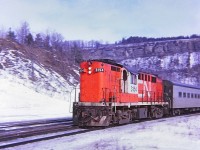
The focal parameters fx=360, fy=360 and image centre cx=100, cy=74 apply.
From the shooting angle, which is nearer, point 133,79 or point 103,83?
point 103,83

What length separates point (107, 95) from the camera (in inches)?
768

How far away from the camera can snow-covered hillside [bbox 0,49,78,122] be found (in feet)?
120

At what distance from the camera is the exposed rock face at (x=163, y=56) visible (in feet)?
468

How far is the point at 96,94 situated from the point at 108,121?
161cm

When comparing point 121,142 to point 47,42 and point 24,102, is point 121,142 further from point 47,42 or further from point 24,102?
point 47,42

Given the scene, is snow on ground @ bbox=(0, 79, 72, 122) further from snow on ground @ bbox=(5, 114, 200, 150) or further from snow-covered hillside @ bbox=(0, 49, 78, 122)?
snow on ground @ bbox=(5, 114, 200, 150)

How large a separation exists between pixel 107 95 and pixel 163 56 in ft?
489

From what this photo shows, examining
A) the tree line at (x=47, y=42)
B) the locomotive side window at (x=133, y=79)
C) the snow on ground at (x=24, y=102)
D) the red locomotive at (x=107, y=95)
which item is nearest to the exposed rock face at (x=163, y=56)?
the tree line at (x=47, y=42)

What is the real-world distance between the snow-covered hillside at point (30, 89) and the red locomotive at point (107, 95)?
11882mm

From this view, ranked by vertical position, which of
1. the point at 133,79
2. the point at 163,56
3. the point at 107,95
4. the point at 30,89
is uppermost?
the point at 163,56

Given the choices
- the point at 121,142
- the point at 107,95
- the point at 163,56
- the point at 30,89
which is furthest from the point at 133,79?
the point at 163,56

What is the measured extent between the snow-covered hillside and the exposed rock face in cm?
8051

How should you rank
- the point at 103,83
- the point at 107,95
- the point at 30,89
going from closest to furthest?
1. the point at 103,83
2. the point at 107,95
3. the point at 30,89

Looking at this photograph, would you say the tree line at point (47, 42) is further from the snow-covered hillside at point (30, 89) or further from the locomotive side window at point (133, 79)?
the locomotive side window at point (133, 79)
